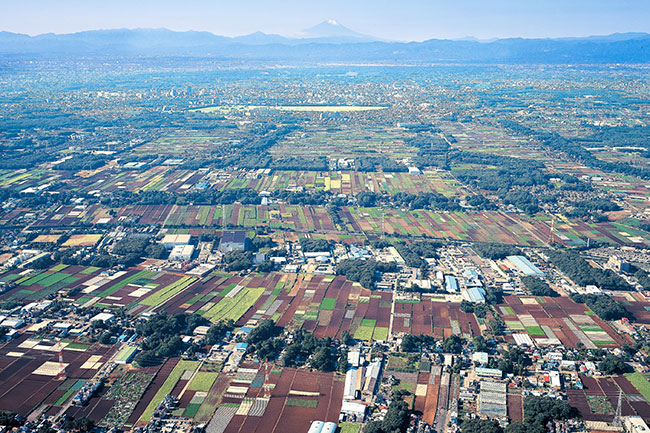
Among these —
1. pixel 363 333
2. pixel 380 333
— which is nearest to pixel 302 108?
pixel 363 333

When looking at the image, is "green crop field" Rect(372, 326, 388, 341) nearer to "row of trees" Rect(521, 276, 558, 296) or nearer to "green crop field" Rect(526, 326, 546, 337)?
"green crop field" Rect(526, 326, 546, 337)

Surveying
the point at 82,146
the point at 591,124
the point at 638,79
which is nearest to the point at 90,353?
the point at 82,146

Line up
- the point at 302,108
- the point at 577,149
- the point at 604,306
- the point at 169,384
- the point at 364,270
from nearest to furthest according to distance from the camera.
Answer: the point at 169,384, the point at 604,306, the point at 364,270, the point at 577,149, the point at 302,108

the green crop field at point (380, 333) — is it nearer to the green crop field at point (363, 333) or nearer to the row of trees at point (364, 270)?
the green crop field at point (363, 333)

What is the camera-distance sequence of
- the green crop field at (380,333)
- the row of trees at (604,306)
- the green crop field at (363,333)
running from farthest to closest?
1. the row of trees at (604,306)
2. the green crop field at (363,333)
3. the green crop field at (380,333)

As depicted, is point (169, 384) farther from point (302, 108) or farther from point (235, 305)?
point (302, 108)

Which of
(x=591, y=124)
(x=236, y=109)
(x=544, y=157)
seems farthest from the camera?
(x=236, y=109)

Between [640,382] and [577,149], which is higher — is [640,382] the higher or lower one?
the lower one

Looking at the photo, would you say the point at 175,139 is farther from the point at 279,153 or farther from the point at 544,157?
the point at 544,157

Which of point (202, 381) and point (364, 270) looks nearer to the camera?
point (202, 381)

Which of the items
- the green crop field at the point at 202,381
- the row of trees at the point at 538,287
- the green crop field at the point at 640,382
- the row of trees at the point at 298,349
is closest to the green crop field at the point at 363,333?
the row of trees at the point at 298,349

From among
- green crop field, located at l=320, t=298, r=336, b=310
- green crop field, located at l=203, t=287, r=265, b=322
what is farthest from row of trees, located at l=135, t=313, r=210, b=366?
green crop field, located at l=320, t=298, r=336, b=310
